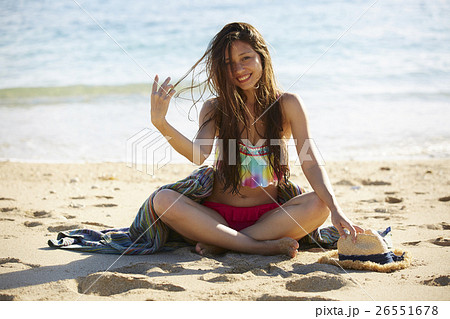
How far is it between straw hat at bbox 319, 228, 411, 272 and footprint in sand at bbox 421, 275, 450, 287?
0.20 meters

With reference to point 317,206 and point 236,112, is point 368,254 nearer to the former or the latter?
point 317,206

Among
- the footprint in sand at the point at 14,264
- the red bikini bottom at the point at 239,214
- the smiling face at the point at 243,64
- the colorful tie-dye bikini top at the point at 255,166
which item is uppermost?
the smiling face at the point at 243,64

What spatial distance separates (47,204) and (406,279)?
273cm

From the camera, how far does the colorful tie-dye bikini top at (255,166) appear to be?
2982 millimetres

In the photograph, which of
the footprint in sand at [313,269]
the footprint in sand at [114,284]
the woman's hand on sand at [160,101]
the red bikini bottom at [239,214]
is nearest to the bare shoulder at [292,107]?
the red bikini bottom at [239,214]

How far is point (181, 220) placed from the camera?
287 centimetres

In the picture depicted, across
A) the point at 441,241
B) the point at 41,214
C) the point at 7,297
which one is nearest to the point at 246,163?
the point at 441,241

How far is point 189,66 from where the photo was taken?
1048 cm

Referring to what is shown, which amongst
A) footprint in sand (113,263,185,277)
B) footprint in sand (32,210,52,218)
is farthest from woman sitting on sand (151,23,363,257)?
footprint in sand (32,210,52,218)

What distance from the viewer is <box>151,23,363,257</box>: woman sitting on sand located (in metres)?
2.86

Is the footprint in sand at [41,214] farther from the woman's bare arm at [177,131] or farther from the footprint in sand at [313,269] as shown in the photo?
A: the footprint in sand at [313,269]

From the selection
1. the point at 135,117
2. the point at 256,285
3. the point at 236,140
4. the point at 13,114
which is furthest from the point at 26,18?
the point at 256,285

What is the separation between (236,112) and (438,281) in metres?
1.38

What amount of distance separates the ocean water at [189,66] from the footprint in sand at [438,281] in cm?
301
